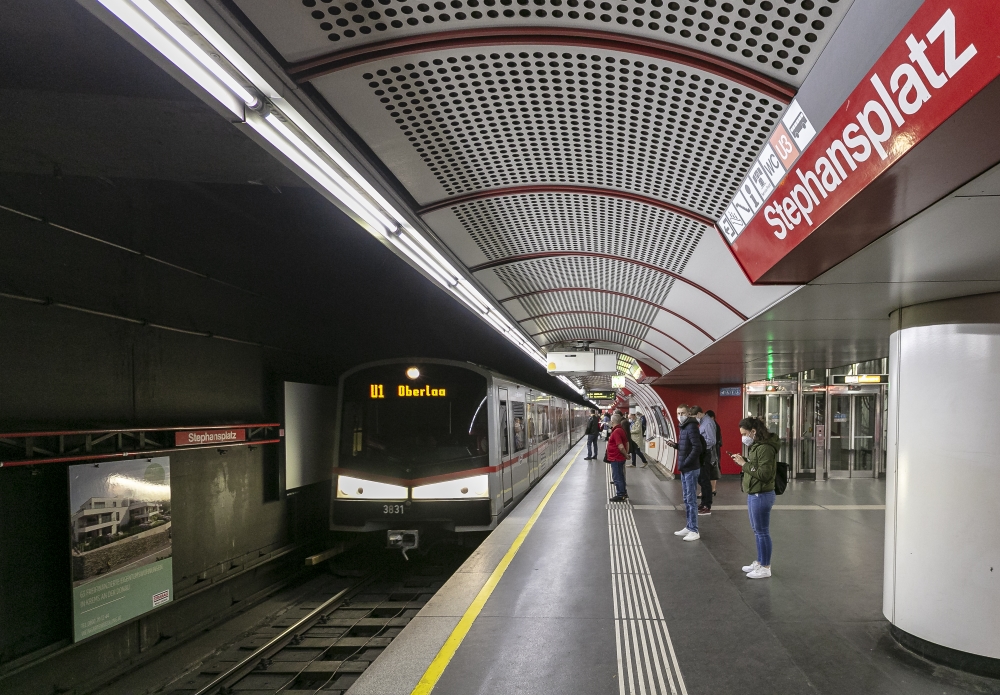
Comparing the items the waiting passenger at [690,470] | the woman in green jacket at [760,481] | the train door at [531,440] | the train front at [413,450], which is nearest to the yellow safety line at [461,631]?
the train front at [413,450]

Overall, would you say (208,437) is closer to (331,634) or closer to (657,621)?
(331,634)

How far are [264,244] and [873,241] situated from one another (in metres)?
7.90

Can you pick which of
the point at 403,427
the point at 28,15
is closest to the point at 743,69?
the point at 28,15

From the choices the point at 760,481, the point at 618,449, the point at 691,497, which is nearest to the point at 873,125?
the point at 760,481

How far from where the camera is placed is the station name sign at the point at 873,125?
1.51 meters

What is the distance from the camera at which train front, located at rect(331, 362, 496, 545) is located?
27.6ft

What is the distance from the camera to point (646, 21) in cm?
240

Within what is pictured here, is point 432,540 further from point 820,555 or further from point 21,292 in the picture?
point 21,292

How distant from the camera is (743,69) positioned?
8.37ft

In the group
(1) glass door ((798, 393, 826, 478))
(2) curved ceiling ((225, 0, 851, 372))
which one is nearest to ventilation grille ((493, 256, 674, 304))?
(2) curved ceiling ((225, 0, 851, 372))

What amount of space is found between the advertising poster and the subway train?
94.6 inches

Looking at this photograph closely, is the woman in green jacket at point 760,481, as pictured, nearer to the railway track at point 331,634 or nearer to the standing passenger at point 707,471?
the standing passenger at point 707,471

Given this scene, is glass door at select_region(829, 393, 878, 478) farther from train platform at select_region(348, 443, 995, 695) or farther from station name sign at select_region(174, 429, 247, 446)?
station name sign at select_region(174, 429, 247, 446)

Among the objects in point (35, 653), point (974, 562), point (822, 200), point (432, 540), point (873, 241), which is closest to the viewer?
point (822, 200)
